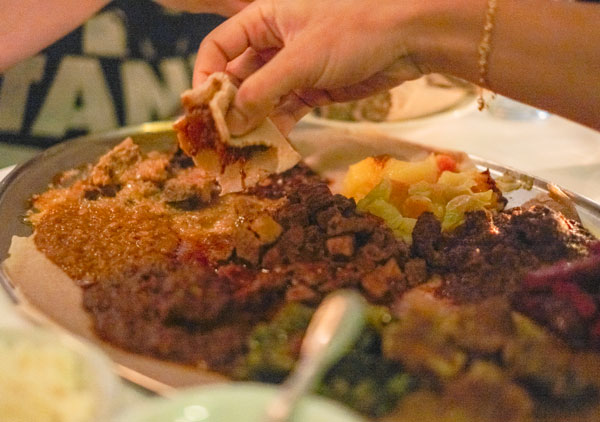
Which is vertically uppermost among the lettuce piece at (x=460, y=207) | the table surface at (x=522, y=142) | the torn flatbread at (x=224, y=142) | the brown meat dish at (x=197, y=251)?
the torn flatbread at (x=224, y=142)

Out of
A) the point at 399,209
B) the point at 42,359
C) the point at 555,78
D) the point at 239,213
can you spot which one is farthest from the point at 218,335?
the point at 555,78

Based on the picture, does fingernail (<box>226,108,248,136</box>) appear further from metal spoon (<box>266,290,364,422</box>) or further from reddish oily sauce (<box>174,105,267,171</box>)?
metal spoon (<box>266,290,364,422</box>)

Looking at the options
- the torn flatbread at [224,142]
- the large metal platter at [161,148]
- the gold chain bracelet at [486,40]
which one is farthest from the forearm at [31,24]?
the gold chain bracelet at [486,40]

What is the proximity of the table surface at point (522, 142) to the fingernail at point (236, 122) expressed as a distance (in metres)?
1.48

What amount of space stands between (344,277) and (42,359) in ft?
3.54

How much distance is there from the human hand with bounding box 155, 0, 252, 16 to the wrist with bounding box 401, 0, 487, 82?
152 centimetres

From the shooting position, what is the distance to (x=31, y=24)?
11.1ft

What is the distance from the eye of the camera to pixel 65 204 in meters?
2.62

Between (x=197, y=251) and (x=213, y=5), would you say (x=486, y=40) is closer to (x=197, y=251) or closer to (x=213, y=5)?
(x=197, y=251)

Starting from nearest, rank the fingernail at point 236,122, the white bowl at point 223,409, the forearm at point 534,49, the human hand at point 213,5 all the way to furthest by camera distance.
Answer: the white bowl at point 223,409 → the forearm at point 534,49 → the fingernail at point 236,122 → the human hand at point 213,5

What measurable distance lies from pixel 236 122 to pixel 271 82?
10.4 inches

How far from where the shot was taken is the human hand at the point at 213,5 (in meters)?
3.39

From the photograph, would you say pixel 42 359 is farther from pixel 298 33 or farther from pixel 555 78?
pixel 555 78

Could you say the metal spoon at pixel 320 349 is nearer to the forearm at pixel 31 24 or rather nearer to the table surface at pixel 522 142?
the table surface at pixel 522 142
